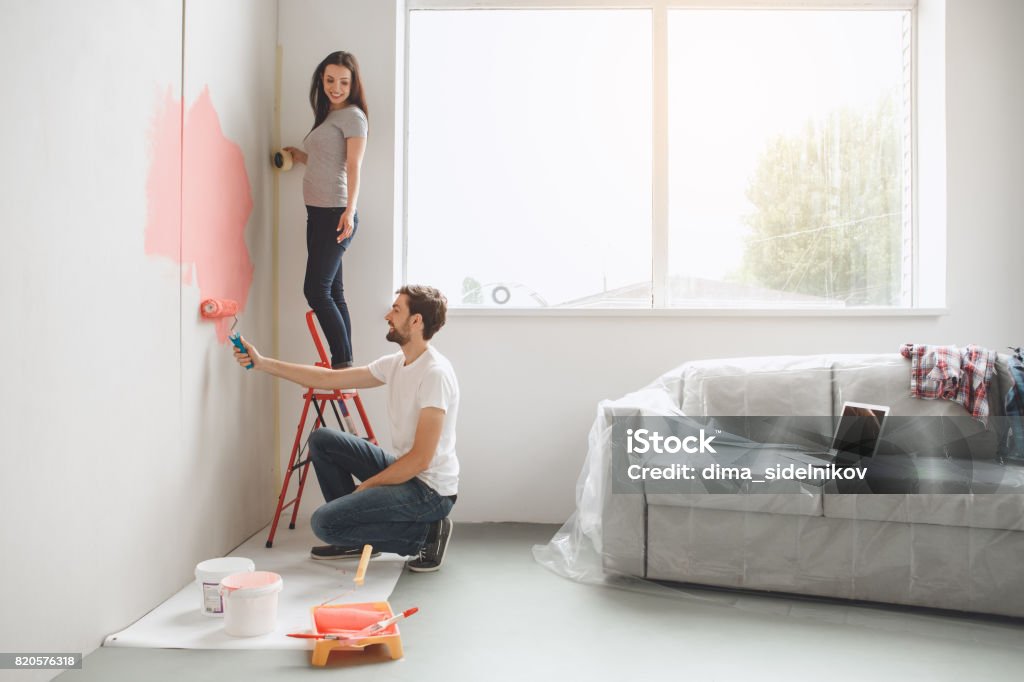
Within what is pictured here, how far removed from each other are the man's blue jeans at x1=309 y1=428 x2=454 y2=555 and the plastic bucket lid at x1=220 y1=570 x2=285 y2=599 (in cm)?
42

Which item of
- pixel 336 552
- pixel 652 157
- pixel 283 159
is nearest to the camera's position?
pixel 336 552

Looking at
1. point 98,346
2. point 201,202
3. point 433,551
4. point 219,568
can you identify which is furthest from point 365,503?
point 201,202

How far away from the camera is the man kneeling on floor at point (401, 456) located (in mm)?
2480

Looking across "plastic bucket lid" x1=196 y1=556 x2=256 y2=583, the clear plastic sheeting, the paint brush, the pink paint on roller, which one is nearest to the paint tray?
the paint brush

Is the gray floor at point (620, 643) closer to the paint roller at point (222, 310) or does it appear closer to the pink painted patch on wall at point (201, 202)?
the paint roller at point (222, 310)

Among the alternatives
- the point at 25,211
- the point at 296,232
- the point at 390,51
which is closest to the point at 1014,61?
the point at 390,51

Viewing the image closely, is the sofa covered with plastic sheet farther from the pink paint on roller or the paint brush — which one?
the pink paint on roller

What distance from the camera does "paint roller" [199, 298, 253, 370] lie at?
245 cm

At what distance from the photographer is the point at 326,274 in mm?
2967

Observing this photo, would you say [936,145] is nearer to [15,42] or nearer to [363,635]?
[363,635]

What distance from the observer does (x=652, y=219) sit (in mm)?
A: 3477

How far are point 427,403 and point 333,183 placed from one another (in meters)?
1.07

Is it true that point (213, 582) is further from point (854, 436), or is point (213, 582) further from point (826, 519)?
point (854, 436)

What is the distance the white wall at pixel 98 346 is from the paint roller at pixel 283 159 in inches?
16.3
